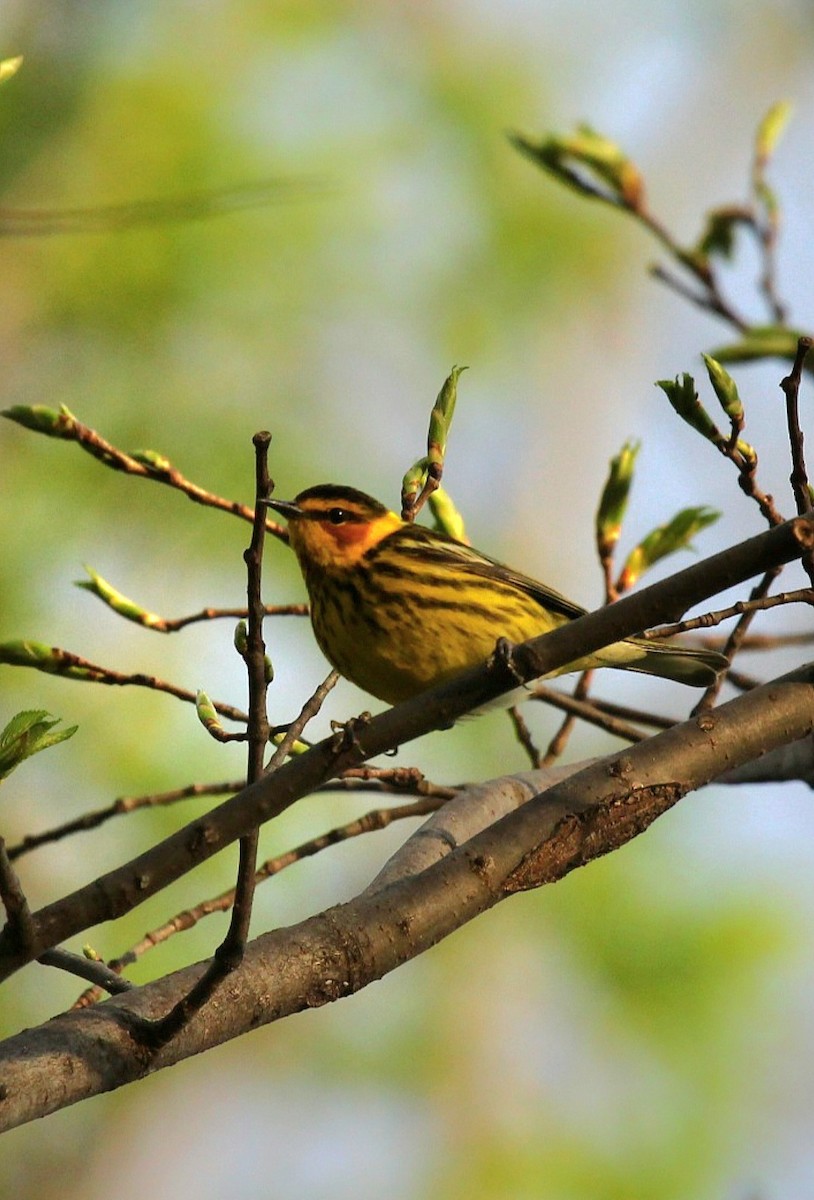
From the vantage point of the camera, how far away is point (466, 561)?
4.89 metres

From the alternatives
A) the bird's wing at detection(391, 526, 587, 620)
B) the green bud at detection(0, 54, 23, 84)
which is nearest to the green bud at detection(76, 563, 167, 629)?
the bird's wing at detection(391, 526, 587, 620)

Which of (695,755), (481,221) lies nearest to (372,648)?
(695,755)

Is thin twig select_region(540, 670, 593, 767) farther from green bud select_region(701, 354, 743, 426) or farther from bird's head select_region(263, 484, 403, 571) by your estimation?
green bud select_region(701, 354, 743, 426)

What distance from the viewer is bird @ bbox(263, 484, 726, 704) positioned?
4.44 metres

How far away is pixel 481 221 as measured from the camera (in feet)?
43.1

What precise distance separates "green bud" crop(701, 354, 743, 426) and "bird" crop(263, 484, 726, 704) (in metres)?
1.32

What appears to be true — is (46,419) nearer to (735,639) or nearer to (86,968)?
(86,968)

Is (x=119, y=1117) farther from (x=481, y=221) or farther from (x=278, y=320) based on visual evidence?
(x=481, y=221)

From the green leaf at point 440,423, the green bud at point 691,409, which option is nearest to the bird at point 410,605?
the green leaf at point 440,423

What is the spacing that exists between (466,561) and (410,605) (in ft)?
1.34

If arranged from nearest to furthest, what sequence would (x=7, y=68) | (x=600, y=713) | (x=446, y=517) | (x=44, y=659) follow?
1. (x=7, y=68)
2. (x=44, y=659)
3. (x=600, y=713)
4. (x=446, y=517)

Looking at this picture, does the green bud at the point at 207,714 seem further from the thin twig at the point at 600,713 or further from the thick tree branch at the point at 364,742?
the thin twig at the point at 600,713

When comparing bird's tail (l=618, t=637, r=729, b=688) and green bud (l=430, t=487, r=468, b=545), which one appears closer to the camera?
green bud (l=430, t=487, r=468, b=545)

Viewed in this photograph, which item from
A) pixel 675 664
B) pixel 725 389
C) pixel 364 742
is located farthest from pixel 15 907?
pixel 675 664
